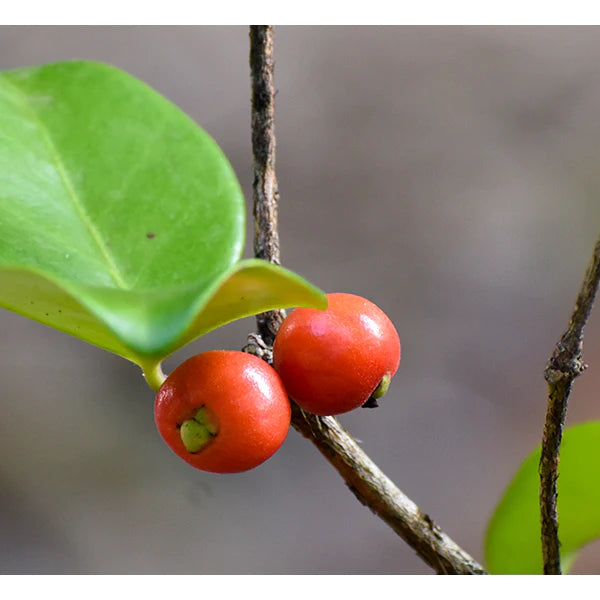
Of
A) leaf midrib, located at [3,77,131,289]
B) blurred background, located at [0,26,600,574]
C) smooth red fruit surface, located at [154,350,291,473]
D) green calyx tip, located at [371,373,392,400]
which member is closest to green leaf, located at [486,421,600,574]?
green calyx tip, located at [371,373,392,400]

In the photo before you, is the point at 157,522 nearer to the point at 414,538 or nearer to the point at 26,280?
the point at 414,538

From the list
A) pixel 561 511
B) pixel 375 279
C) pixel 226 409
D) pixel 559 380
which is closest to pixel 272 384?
pixel 226 409

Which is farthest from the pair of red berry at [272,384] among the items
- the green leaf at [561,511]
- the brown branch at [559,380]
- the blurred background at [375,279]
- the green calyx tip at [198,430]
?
the blurred background at [375,279]

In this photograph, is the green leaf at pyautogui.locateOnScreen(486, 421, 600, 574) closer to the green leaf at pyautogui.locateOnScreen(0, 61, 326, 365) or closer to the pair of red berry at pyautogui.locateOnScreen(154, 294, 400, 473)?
the pair of red berry at pyautogui.locateOnScreen(154, 294, 400, 473)

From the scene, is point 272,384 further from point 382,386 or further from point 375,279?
point 375,279

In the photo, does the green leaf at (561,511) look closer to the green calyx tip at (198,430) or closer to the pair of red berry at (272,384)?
the pair of red berry at (272,384)

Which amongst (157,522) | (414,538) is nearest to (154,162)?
(414,538)
